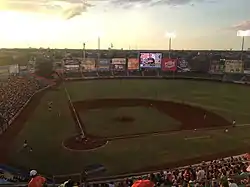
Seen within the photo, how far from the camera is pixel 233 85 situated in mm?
52156

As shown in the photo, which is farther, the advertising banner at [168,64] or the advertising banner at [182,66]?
the advertising banner at [182,66]

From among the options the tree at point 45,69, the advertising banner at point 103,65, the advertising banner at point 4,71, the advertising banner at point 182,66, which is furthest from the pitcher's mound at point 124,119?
the advertising banner at point 182,66

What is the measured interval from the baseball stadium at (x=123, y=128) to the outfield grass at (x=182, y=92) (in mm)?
113

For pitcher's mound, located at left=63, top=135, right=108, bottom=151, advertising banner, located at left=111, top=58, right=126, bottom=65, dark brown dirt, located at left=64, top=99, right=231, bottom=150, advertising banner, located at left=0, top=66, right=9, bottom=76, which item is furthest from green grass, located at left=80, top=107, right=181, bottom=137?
advertising banner, located at left=111, top=58, right=126, bottom=65

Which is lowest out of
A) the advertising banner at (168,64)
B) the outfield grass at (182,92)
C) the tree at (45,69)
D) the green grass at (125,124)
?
the green grass at (125,124)

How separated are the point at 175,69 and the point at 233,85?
10.2 meters

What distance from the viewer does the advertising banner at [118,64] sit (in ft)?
190

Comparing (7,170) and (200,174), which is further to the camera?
(7,170)

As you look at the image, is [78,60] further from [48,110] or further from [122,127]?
[122,127]

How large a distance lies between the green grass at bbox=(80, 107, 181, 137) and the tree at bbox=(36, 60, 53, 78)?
2930 cm

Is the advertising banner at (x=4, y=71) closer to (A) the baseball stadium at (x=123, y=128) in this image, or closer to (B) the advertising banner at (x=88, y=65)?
(A) the baseball stadium at (x=123, y=128)

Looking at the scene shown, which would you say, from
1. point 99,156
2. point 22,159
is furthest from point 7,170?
point 99,156

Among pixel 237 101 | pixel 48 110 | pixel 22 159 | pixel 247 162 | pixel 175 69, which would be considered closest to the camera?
pixel 247 162

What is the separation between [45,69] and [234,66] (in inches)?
1344
